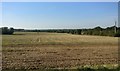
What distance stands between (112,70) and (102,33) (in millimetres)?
88360

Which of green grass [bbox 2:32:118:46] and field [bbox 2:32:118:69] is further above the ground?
field [bbox 2:32:118:69]

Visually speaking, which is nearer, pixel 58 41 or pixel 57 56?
pixel 57 56

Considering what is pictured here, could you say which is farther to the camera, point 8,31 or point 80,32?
point 80,32

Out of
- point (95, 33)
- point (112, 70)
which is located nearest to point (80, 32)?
point (95, 33)

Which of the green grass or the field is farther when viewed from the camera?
the green grass

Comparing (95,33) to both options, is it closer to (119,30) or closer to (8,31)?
(119,30)

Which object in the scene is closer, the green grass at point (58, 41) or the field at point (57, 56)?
the field at point (57, 56)

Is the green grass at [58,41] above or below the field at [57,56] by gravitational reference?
below

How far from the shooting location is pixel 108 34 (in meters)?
90.1

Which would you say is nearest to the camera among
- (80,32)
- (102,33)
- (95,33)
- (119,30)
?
(119,30)

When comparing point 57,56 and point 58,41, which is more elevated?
point 57,56

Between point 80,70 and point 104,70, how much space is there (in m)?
0.98

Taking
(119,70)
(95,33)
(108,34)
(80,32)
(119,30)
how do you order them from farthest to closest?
1. (80,32)
2. (95,33)
3. (108,34)
4. (119,30)
5. (119,70)

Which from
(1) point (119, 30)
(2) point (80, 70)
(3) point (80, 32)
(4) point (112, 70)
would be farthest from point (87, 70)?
(3) point (80, 32)
